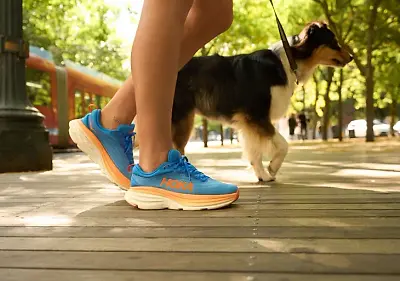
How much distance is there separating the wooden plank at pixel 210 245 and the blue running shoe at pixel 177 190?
0.58 metres

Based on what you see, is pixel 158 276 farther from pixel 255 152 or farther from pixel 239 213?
pixel 255 152

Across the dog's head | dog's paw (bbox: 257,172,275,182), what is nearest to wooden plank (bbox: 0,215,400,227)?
dog's paw (bbox: 257,172,275,182)

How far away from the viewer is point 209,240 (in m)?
1.53

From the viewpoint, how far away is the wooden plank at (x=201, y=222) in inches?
69.6

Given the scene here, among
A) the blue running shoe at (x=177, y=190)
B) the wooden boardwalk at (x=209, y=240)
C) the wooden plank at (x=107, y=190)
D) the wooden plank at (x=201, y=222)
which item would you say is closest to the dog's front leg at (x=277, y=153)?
the wooden plank at (x=107, y=190)

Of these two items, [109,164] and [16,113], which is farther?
[16,113]

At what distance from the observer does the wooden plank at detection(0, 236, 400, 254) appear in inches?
54.4

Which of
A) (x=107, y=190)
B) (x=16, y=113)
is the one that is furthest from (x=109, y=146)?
(x=16, y=113)

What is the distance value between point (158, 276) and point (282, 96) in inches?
133

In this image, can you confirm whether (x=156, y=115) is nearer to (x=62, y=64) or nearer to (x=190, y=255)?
(x=190, y=255)

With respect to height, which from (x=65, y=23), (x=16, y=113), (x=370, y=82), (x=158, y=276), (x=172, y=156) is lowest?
(x=158, y=276)

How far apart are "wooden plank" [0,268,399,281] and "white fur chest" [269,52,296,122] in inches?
128

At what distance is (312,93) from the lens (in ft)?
110

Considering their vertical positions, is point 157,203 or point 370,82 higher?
point 370,82
